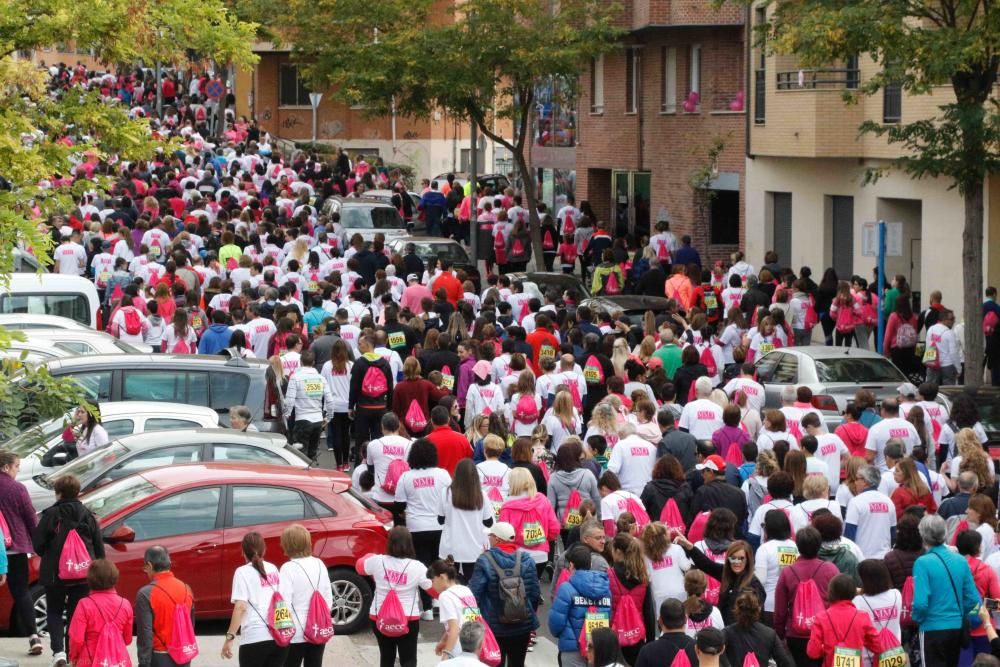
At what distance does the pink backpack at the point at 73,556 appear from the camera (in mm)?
11484

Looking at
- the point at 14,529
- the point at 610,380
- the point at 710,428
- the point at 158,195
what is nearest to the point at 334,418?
the point at 610,380

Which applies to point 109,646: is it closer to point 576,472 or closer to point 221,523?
point 221,523

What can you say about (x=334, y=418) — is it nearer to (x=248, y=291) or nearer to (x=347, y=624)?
(x=248, y=291)

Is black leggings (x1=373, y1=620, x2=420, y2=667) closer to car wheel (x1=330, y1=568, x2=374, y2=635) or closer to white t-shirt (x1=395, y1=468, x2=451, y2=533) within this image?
car wheel (x1=330, y1=568, x2=374, y2=635)

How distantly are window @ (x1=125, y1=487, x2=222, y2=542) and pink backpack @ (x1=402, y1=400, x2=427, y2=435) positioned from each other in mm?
4101

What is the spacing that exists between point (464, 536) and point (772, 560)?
102 inches

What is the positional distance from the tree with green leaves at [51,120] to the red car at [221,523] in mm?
1027

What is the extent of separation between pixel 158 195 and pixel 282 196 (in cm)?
270

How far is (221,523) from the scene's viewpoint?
12.6m

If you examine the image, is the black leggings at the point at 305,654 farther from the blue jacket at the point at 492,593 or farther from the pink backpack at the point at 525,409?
the pink backpack at the point at 525,409

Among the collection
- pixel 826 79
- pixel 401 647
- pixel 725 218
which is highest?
pixel 826 79

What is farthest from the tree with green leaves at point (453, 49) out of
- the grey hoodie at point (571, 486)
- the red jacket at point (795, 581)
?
the red jacket at point (795, 581)

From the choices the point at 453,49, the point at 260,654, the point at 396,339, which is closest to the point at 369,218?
the point at 453,49

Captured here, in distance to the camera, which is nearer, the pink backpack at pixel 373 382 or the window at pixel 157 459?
the window at pixel 157 459
